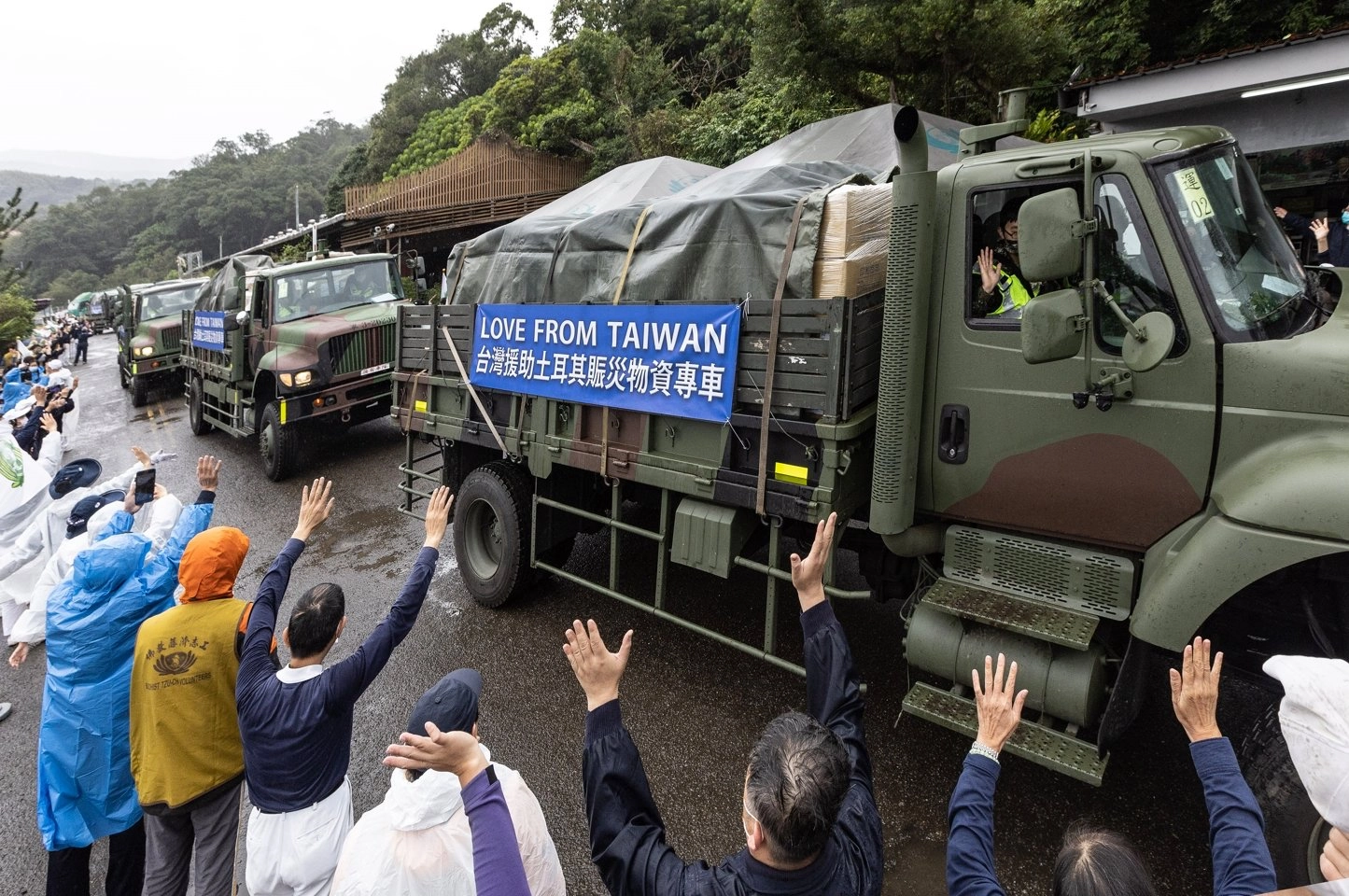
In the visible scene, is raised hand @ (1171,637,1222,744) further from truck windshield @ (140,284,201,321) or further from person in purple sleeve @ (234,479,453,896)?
truck windshield @ (140,284,201,321)

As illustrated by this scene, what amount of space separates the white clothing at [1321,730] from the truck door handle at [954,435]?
1.98 metres

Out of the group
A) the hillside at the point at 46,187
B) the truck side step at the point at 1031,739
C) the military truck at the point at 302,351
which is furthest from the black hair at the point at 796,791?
the hillside at the point at 46,187

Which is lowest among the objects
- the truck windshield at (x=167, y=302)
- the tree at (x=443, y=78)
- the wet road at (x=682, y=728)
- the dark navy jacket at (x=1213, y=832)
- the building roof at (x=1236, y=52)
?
the wet road at (x=682, y=728)

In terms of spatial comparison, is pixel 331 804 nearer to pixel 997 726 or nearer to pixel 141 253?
pixel 997 726

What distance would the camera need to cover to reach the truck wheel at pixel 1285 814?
2330mm

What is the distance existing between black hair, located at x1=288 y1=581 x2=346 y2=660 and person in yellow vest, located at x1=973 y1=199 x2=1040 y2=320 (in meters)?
2.84

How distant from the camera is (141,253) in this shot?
199 ft

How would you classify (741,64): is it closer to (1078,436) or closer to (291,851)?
(1078,436)

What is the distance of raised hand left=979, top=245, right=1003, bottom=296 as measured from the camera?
3209 mm

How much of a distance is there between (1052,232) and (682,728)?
2.98m

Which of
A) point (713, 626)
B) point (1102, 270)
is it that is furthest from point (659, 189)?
point (1102, 270)

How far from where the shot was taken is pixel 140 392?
15906 mm

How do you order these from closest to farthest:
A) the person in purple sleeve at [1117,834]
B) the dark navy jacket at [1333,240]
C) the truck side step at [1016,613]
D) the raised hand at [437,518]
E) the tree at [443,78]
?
the person in purple sleeve at [1117,834] < the truck side step at [1016,613] < the raised hand at [437,518] < the dark navy jacket at [1333,240] < the tree at [443,78]

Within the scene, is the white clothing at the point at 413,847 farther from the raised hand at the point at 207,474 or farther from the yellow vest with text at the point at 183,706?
the raised hand at the point at 207,474
